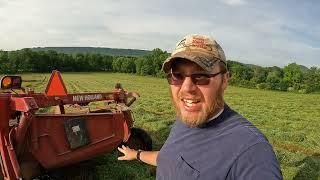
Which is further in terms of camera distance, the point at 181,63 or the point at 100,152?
the point at 100,152

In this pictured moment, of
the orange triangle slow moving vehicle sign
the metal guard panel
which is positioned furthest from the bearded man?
the orange triangle slow moving vehicle sign

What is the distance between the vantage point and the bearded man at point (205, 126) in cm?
195

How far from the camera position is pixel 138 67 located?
8325cm

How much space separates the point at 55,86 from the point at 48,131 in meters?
0.88

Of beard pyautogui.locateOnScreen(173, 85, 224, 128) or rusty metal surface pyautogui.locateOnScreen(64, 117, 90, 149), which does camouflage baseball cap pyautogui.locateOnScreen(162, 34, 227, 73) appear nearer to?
beard pyautogui.locateOnScreen(173, 85, 224, 128)

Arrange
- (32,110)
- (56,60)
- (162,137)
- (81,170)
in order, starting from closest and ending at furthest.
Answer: (32,110) → (81,170) → (162,137) → (56,60)

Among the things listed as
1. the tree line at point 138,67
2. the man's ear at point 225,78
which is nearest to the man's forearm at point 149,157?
the man's ear at point 225,78

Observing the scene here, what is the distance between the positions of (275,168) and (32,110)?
3.97 meters

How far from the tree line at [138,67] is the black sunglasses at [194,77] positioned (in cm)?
5414

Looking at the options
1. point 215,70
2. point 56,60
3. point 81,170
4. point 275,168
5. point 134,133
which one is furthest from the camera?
point 56,60

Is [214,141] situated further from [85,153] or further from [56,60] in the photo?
[56,60]

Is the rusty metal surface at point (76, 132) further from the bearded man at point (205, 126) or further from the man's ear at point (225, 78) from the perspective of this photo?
the man's ear at point (225, 78)

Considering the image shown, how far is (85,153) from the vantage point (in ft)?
20.9

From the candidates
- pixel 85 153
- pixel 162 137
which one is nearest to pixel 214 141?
pixel 85 153
